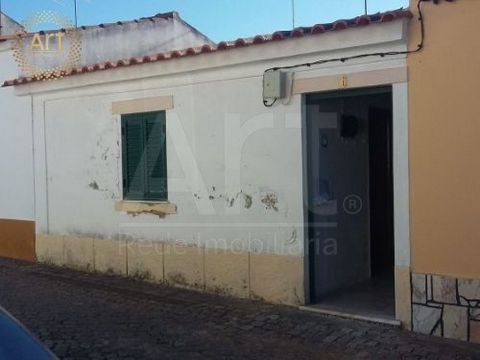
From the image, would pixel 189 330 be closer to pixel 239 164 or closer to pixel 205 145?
pixel 239 164

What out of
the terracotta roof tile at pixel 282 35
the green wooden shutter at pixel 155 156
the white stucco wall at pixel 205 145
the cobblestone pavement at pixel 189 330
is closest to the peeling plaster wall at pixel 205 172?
the white stucco wall at pixel 205 145

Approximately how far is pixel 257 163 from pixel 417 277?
245cm

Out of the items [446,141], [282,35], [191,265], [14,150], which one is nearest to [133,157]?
[191,265]

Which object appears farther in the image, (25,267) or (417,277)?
(25,267)

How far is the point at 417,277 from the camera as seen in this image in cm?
595

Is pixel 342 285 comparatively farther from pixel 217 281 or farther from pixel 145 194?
pixel 145 194

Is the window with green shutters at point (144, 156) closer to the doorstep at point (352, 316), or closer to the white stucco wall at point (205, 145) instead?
the white stucco wall at point (205, 145)

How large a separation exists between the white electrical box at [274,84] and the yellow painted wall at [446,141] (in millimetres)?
1585

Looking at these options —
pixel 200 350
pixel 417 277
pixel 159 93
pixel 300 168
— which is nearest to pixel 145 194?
pixel 159 93

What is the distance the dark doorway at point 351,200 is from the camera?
707 centimetres

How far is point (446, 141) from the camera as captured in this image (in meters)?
5.73

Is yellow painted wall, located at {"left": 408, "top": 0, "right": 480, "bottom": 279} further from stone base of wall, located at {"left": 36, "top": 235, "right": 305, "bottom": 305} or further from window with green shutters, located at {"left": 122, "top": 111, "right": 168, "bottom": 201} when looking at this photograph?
window with green shutters, located at {"left": 122, "top": 111, "right": 168, "bottom": 201}

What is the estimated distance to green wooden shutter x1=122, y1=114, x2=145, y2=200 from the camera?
8.61m

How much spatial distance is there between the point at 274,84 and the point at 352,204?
90.1 inches
